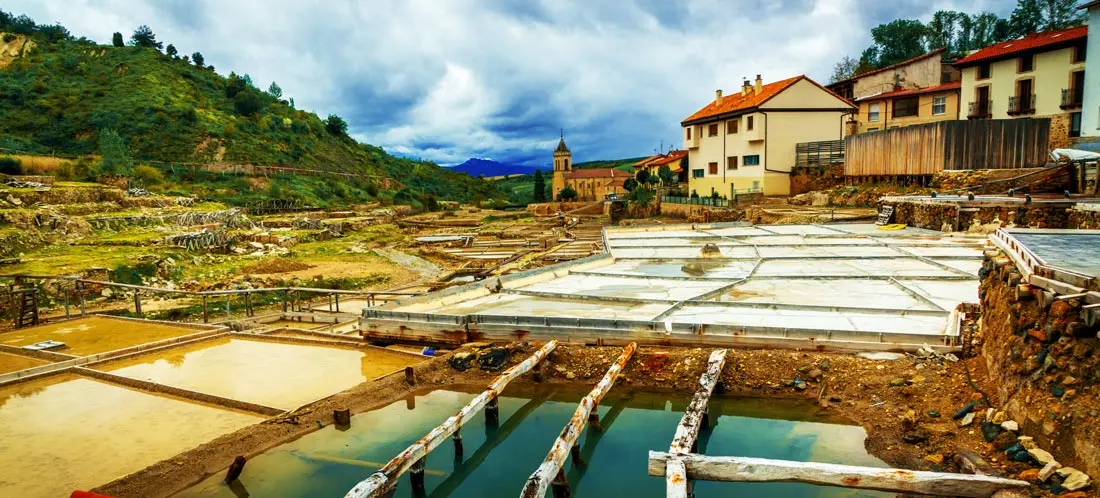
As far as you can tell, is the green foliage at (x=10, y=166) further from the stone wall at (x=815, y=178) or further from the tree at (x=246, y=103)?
the stone wall at (x=815, y=178)

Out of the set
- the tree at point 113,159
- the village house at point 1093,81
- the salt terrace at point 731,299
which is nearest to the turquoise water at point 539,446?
the salt terrace at point 731,299

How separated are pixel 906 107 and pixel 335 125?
7614 centimetres

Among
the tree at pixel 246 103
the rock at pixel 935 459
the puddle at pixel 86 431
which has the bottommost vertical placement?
the rock at pixel 935 459

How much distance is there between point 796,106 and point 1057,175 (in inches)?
673

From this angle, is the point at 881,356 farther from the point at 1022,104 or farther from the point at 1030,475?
the point at 1022,104

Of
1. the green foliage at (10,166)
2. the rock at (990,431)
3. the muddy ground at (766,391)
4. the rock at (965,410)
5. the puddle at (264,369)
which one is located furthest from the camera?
the green foliage at (10,166)

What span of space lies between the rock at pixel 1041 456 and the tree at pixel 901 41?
67.5 metres

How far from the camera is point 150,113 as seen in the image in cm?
6197

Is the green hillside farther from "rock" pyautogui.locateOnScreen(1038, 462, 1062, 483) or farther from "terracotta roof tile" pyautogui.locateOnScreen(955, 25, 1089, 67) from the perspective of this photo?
"rock" pyautogui.locateOnScreen(1038, 462, 1062, 483)

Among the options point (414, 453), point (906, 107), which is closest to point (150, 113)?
point (906, 107)

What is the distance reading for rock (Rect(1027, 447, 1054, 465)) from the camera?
4.99m

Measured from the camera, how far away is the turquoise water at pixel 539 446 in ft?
20.5

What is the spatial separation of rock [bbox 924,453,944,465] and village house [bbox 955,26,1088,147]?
105 ft

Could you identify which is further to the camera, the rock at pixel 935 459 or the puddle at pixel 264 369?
the puddle at pixel 264 369
